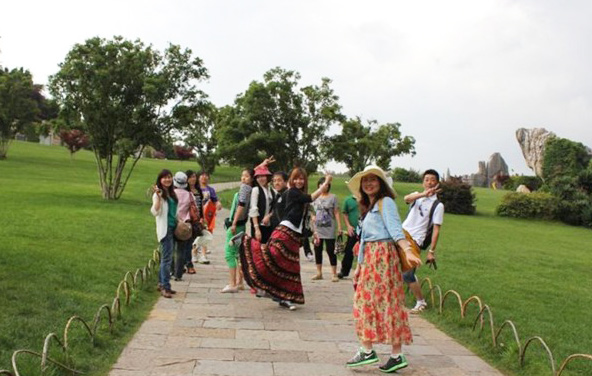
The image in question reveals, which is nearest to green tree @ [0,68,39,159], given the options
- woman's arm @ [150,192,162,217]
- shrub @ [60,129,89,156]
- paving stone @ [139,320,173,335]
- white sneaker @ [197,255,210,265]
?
shrub @ [60,129,89,156]

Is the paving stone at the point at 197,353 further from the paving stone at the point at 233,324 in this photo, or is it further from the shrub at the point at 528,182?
the shrub at the point at 528,182

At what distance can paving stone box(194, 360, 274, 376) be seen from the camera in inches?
179

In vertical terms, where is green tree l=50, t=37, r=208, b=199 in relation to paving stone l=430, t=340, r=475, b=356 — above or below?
above

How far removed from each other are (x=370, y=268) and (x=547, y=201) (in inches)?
1041

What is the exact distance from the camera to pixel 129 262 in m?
9.70

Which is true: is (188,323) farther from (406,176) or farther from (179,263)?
(406,176)

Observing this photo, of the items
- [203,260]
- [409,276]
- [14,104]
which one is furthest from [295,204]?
[14,104]

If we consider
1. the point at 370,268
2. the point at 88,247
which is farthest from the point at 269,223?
the point at 88,247

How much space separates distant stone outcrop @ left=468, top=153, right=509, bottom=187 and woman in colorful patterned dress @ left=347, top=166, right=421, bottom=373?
5650 cm

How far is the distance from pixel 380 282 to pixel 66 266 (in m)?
5.50

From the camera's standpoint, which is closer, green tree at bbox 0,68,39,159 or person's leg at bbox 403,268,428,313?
person's leg at bbox 403,268,428,313

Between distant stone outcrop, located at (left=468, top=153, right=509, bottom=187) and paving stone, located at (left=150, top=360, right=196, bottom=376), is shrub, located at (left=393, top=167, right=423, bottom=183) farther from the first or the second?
paving stone, located at (left=150, top=360, right=196, bottom=376)

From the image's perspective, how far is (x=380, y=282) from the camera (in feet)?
15.6

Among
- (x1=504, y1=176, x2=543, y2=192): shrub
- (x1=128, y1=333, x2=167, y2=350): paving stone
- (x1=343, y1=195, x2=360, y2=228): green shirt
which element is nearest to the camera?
(x1=128, y1=333, x2=167, y2=350): paving stone
